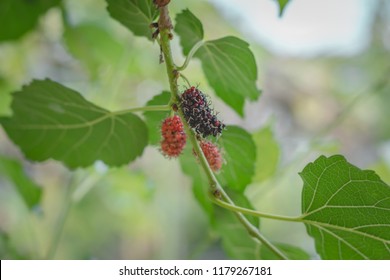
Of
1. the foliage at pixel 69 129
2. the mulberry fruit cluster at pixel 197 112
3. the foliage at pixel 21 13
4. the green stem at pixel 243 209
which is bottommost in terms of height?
the green stem at pixel 243 209

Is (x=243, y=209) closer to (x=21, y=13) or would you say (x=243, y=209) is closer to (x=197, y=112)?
(x=197, y=112)

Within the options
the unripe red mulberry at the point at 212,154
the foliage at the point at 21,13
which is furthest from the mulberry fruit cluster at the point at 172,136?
the foliage at the point at 21,13

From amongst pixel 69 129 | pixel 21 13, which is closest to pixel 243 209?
pixel 69 129

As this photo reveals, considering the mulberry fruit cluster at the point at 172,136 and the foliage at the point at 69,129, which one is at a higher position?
the foliage at the point at 69,129

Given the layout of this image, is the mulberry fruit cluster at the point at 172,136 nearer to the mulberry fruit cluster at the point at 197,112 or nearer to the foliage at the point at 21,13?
the mulberry fruit cluster at the point at 197,112

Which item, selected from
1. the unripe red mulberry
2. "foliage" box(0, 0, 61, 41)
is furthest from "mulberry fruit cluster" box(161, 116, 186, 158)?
"foliage" box(0, 0, 61, 41)

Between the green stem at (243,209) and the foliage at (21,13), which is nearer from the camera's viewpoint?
the green stem at (243,209)
